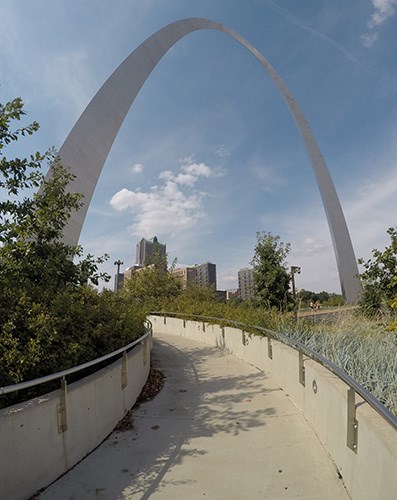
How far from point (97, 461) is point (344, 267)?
79.0ft

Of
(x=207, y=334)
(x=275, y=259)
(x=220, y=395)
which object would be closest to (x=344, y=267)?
(x=275, y=259)

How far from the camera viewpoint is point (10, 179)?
5547mm

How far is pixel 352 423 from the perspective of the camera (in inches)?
111

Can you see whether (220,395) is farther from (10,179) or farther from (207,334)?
(207,334)

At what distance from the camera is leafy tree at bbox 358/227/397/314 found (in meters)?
9.04

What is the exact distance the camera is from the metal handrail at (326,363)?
7.42 ft

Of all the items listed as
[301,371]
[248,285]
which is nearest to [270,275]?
[248,285]

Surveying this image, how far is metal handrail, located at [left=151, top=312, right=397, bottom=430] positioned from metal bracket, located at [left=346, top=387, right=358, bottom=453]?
0.10m

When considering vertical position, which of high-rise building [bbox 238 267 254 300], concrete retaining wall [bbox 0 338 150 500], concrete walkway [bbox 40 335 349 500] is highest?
high-rise building [bbox 238 267 254 300]

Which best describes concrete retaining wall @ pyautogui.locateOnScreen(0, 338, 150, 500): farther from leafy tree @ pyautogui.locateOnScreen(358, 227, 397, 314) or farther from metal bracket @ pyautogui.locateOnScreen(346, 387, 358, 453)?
leafy tree @ pyautogui.locateOnScreen(358, 227, 397, 314)

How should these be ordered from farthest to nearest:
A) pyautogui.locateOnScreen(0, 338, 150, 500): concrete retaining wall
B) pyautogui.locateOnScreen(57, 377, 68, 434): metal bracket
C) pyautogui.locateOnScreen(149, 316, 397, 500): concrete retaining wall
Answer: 1. pyautogui.locateOnScreen(57, 377, 68, 434): metal bracket
2. pyautogui.locateOnScreen(0, 338, 150, 500): concrete retaining wall
3. pyautogui.locateOnScreen(149, 316, 397, 500): concrete retaining wall

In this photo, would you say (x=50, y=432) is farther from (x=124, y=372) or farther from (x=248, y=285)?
(x=248, y=285)

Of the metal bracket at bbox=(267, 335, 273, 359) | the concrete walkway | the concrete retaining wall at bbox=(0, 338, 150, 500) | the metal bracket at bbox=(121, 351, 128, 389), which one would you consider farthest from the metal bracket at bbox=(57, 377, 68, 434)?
the metal bracket at bbox=(267, 335, 273, 359)

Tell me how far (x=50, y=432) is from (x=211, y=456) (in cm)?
152
